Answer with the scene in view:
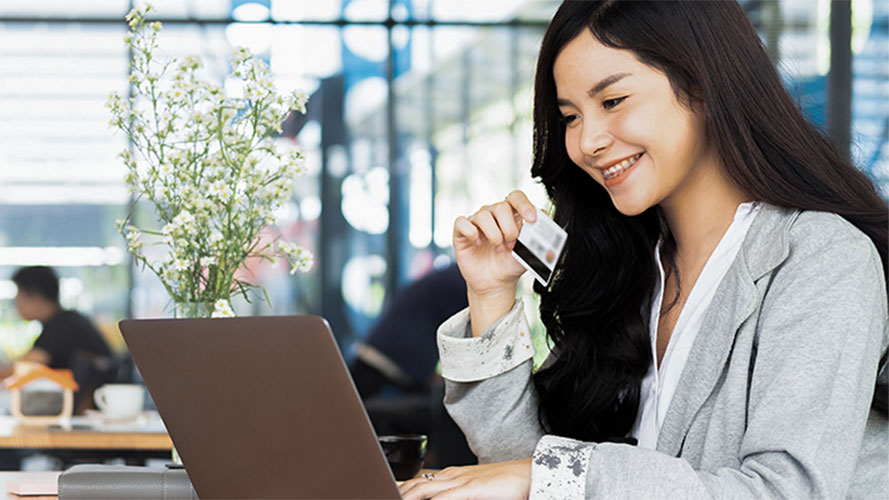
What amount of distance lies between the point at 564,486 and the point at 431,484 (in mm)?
153

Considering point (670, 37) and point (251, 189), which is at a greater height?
point (670, 37)

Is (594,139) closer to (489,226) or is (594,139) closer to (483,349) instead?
(489,226)

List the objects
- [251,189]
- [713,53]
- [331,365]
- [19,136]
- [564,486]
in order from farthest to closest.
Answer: [19,136] < [251,189] < [713,53] < [564,486] < [331,365]

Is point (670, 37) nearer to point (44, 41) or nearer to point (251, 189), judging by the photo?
point (251, 189)

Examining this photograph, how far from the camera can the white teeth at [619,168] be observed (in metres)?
1.49

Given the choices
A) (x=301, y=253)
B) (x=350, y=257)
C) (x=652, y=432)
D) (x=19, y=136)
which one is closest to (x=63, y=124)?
(x=19, y=136)

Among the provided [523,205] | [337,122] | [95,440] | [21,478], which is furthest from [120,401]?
[337,122]

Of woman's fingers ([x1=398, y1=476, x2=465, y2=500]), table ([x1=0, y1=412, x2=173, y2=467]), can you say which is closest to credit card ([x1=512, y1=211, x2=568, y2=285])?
woman's fingers ([x1=398, y1=476, x2=465, y2=500])

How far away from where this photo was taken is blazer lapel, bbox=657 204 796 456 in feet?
4.39

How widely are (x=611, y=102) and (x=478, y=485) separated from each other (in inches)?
23.9

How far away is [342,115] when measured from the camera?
237 inches

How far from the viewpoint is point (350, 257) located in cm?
599

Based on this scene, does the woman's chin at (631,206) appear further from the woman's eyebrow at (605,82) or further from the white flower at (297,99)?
the white flower at (297,99)

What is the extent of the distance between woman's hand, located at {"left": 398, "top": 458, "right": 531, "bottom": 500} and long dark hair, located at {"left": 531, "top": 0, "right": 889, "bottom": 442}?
0.49m
